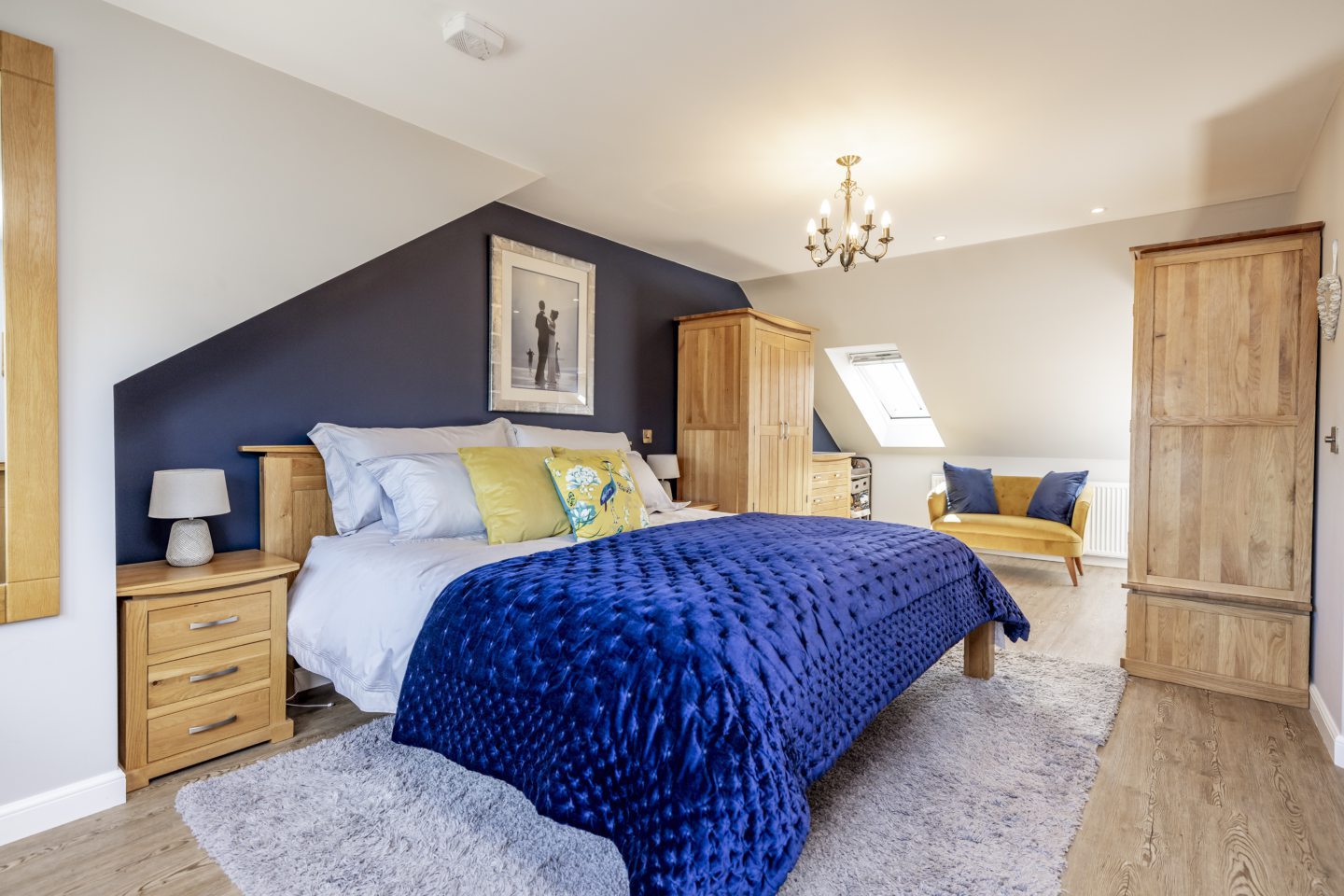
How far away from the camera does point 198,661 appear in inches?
85.3

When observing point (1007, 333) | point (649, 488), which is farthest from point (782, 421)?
point (1007, 333)

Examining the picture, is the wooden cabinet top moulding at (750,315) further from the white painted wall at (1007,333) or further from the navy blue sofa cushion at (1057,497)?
the navy blue sofa cushion at (1057,497)

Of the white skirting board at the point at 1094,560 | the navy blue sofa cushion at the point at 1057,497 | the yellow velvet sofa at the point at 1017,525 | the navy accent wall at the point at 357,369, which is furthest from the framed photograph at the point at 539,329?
the white skirting board at the point at 1094,560

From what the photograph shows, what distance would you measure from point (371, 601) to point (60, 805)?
3.02 ft

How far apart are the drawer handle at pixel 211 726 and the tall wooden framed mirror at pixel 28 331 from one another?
57cm

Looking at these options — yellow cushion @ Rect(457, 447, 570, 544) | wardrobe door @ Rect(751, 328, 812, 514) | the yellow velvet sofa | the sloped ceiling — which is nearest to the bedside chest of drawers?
yellow cushion @ Rect(457, 447, 570, 544)

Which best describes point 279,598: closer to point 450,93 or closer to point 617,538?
point 617,538

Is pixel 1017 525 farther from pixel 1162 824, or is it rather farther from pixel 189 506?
pixel 189 506

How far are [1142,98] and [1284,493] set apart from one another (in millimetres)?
1708

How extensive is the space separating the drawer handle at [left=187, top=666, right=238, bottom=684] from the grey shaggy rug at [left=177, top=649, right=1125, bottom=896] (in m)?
0.30

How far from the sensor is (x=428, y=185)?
2.80 m

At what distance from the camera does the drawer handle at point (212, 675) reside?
7.07ft

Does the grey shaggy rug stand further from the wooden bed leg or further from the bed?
the wooden bed leg

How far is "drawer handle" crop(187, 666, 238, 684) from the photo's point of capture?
2156mm
